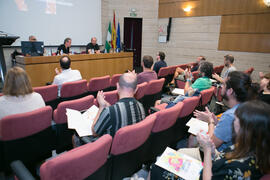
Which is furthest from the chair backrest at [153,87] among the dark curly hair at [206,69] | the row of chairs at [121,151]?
the row of chairs at [121,151]

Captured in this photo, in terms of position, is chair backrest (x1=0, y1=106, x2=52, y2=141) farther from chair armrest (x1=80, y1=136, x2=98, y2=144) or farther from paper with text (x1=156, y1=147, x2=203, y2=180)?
paper with text (x1=156, y1=147, x2=203, y2=180)

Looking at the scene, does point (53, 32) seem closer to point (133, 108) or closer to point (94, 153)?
point (133, 108)

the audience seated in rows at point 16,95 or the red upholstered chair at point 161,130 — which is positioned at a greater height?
the audience seated in rows at point 16,95

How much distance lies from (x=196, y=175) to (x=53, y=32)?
711cm

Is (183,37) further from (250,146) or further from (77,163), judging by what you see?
(77,163)

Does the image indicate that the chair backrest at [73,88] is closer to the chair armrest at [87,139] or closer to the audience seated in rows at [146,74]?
the audience seated in rows at [146,74]

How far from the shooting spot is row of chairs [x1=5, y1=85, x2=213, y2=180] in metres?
1.01

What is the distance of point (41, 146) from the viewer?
1.91 metres

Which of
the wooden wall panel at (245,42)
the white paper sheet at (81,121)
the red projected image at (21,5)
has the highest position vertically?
the red projected image at (21,5)

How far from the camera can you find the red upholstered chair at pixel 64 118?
199 cm

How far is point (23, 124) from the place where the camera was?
1.64 metres

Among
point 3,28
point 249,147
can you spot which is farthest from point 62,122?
point 3,28

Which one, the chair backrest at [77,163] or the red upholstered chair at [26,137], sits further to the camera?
the red upholstered chair at [26,137]

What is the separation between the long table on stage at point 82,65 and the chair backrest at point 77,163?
4.18 meters
